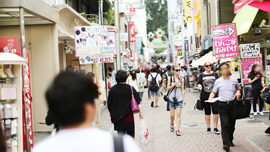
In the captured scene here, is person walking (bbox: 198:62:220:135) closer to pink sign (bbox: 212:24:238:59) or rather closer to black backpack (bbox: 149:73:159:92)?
pink sign (bbox: 212:24:238:59)

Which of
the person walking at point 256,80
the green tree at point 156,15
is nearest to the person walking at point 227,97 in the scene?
the person walking at point 256,80

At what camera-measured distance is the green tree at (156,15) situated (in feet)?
293

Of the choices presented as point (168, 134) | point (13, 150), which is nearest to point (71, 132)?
point (13, 150)

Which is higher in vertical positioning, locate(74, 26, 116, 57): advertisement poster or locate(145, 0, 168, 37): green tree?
locate(145, 0, 168, 37): green tree

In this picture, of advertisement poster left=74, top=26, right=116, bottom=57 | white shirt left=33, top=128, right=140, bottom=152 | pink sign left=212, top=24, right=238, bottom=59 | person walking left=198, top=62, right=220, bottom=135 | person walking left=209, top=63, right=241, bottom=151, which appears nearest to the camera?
white shirt left=33, top=128, right=140, bottom=152

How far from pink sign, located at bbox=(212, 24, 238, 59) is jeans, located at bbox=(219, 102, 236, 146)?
410cm

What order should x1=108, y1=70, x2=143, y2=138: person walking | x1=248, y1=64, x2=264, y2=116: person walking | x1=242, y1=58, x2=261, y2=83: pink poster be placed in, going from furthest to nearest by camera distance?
x1=242, y1=58, x2=261, y2=83: pink poster → x1=248, y1=64, x2=264, y2=116: person walking → x1=108, y1=70, x2=143, y2=138: person walking

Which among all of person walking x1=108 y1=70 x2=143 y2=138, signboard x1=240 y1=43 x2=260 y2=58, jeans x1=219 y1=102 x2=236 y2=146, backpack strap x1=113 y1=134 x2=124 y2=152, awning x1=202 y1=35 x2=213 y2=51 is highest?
awning x1=202 y1=35 x2=213 y2=51

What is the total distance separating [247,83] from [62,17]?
287 inches

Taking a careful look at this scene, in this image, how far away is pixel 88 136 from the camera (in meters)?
1.72

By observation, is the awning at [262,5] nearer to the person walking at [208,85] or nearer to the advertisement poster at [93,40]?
the person walking at [208,85]

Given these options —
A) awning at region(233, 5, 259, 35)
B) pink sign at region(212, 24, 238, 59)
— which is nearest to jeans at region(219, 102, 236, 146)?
pink sign at region(212, 24, 238, 59)

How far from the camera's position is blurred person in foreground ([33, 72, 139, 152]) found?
66.9 inches

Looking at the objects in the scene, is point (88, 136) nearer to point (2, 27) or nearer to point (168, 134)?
point (168, 134)
